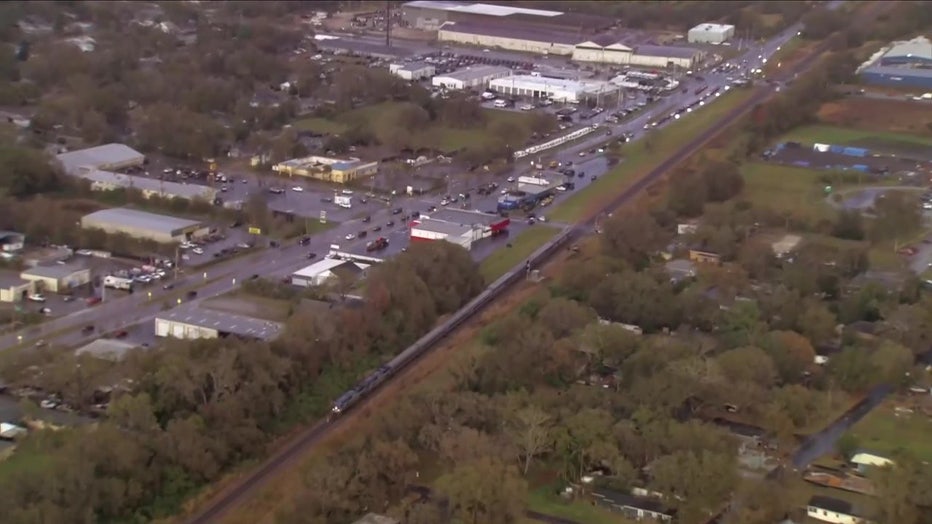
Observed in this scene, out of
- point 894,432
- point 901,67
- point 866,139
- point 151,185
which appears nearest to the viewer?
point 894,432

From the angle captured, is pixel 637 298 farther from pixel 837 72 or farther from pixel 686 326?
pixel 837 72

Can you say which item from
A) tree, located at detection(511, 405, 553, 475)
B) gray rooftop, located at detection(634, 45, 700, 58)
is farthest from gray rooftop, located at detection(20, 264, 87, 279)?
gray rooftop, located at detection(634, 45, 700, 58)

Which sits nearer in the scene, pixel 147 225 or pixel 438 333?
pixel 438 333

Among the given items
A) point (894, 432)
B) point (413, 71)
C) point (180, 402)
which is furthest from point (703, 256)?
point (413, 71)

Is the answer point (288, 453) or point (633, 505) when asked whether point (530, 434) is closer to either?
point (633, 505)

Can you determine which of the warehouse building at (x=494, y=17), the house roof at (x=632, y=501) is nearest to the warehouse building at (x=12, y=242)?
the house roof at (x=632, y=501)

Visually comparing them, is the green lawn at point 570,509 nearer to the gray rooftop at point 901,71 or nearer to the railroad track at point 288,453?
the railroad track at point 288,453

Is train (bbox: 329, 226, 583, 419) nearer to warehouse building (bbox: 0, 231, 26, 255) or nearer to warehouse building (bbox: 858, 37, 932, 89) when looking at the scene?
warehouse building (bbox: 0, 231, 26, 255)
